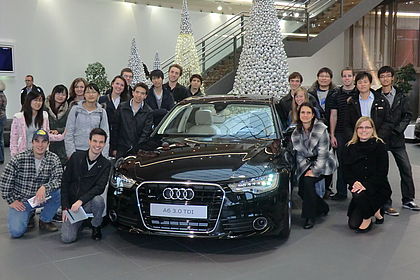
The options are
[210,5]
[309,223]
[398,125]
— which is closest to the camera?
[309,223]

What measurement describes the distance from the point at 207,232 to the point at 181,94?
302 centimetres

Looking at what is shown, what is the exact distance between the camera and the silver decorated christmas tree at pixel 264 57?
8922 mm

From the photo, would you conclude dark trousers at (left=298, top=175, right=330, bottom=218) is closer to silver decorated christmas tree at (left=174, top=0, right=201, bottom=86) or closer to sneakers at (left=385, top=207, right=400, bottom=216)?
sneakers at (left=385, top=207, right=400, bottom=216)

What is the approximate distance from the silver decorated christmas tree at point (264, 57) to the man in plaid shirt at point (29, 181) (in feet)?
18.1

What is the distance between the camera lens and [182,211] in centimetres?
337

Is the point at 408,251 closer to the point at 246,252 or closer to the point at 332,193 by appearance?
the point at 246,252

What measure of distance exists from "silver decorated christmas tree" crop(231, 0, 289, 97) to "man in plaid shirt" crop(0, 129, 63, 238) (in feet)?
18.1

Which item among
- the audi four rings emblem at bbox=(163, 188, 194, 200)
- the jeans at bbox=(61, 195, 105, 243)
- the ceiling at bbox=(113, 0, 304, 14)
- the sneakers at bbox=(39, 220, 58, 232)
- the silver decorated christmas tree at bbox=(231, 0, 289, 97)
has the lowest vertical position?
the sneakers at bbox=(39, 220, 58, 232)

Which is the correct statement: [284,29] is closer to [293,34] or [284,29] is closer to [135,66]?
[293,34]

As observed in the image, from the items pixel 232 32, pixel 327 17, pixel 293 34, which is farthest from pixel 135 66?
pixel 327 17

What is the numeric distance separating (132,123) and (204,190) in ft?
5.86

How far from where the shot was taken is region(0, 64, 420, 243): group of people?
399 cm

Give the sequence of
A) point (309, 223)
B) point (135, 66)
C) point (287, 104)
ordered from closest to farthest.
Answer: point (309, 223), point (287, 104), point (135, 66)

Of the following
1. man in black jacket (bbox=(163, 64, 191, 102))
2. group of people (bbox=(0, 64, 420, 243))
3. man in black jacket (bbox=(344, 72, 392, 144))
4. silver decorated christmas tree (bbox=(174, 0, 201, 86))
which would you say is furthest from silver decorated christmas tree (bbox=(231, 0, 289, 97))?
man in black jacket (bbox=(344, 72, 392, 144))
